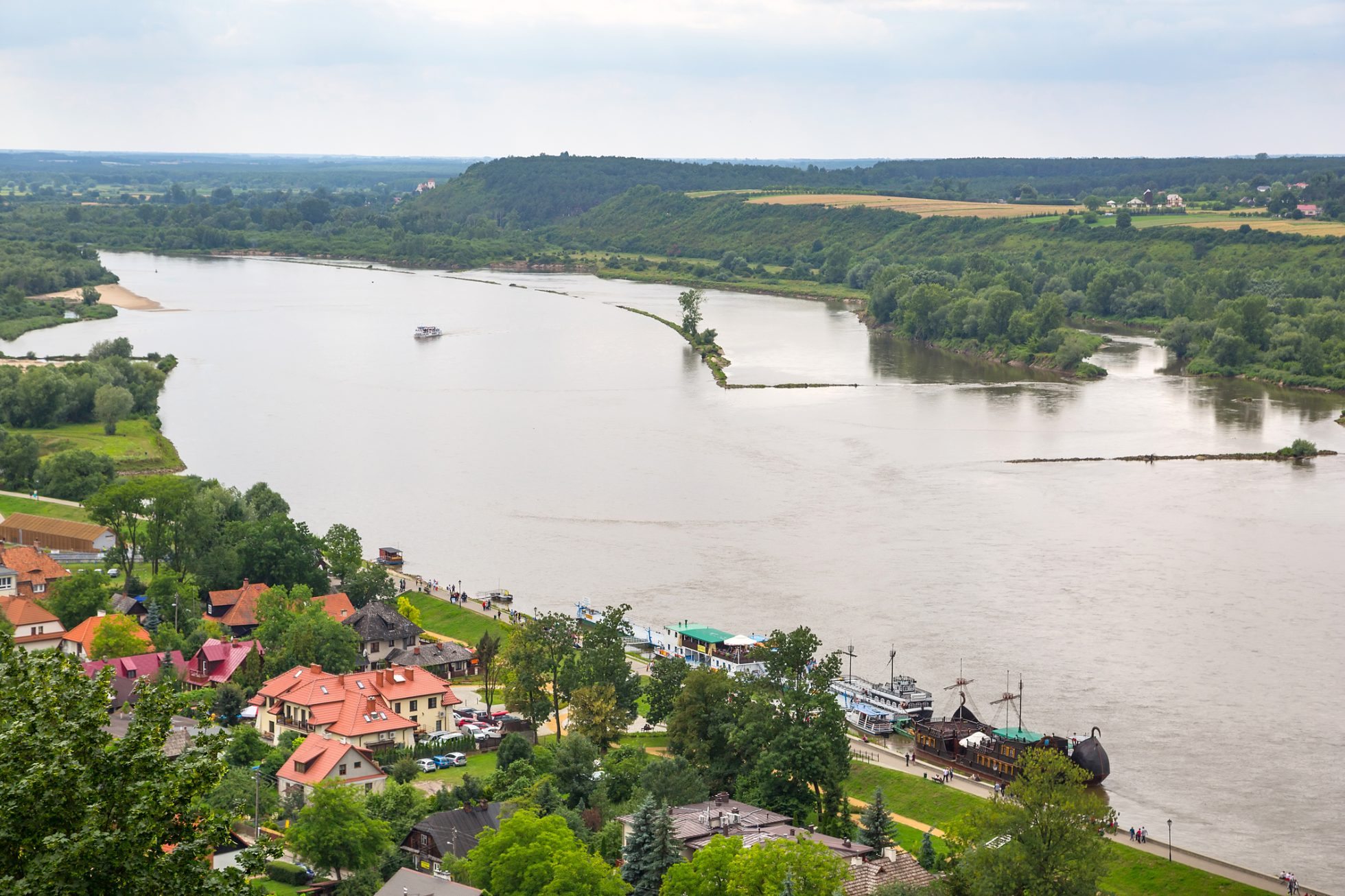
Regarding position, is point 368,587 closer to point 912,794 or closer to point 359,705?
point 359,705

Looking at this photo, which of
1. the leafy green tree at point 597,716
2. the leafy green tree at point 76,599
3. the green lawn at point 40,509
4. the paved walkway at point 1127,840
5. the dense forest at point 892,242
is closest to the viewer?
the paved walkway at point 1127,840

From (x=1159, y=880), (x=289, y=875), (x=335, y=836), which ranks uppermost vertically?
(x=335, y=836)

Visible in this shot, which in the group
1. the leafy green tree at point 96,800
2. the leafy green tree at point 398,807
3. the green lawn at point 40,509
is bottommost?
the leafy green tree at point 398,807

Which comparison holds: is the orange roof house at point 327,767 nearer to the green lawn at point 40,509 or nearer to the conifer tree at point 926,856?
the conifer tree at point 926,856

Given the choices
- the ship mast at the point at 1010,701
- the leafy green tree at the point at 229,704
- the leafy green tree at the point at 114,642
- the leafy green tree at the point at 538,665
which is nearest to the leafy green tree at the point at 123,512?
the leafy green tree at the point at 114,642

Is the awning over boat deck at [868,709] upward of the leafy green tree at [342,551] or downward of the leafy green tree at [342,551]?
downward

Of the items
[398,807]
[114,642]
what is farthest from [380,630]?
[398,807]

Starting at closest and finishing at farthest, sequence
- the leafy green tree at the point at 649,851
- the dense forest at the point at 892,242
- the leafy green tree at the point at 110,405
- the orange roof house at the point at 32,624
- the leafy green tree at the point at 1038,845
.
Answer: the leafy green tree at the point at 1038,845, the leafy green tree at the point at 649,851, the orange roof house at the point at 32,624, the leafy green tree at the point at 110,405, the dense forest at the point at 892,242

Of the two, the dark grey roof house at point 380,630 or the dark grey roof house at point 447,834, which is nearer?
the dark grey roof house at point 447,834
